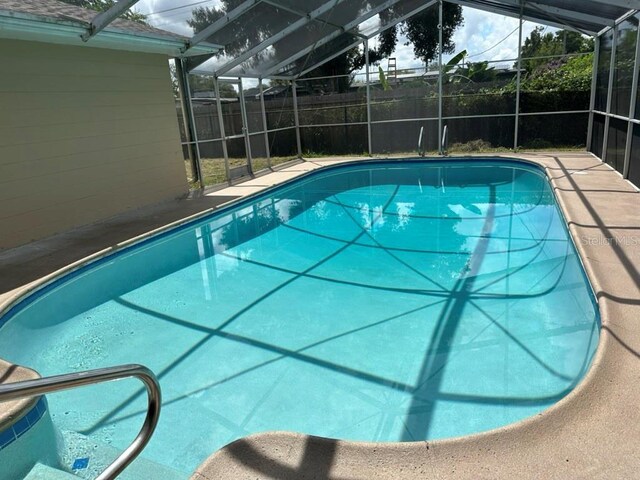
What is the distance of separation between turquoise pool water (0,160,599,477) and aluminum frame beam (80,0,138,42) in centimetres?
286

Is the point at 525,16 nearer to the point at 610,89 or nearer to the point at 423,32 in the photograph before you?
the point at 610,89

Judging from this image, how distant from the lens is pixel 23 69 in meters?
6.14

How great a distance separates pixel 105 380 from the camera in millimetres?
1580

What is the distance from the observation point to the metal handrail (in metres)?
1.26

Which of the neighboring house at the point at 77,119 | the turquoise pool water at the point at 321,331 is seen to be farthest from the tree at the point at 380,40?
the turquoise pool water at the point at 321,331

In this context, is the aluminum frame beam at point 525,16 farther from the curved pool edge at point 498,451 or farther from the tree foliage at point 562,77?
the curved pool edge at point 498,451

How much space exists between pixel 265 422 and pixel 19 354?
238 cm

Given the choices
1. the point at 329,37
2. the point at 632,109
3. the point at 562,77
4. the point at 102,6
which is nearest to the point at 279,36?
the point at 329,37

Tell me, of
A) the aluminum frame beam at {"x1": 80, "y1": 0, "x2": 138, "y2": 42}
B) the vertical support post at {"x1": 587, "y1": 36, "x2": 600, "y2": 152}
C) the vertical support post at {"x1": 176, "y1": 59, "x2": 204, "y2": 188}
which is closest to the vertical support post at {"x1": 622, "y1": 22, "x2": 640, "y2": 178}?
the vertical support post at {"x1": 587, "y1": 36, "x2": 600, "y2": 152}

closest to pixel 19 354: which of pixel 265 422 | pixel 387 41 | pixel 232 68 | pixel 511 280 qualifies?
pixel 265 422

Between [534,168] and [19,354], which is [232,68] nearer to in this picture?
[534,168]

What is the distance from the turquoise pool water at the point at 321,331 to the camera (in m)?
3.04

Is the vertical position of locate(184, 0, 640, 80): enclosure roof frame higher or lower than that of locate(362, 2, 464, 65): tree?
lower

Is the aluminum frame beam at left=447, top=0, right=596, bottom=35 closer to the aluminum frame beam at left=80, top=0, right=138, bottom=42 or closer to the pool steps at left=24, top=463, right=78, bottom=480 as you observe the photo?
the aluminum frame beam at left=80, top=0, right=138, bottom=42
